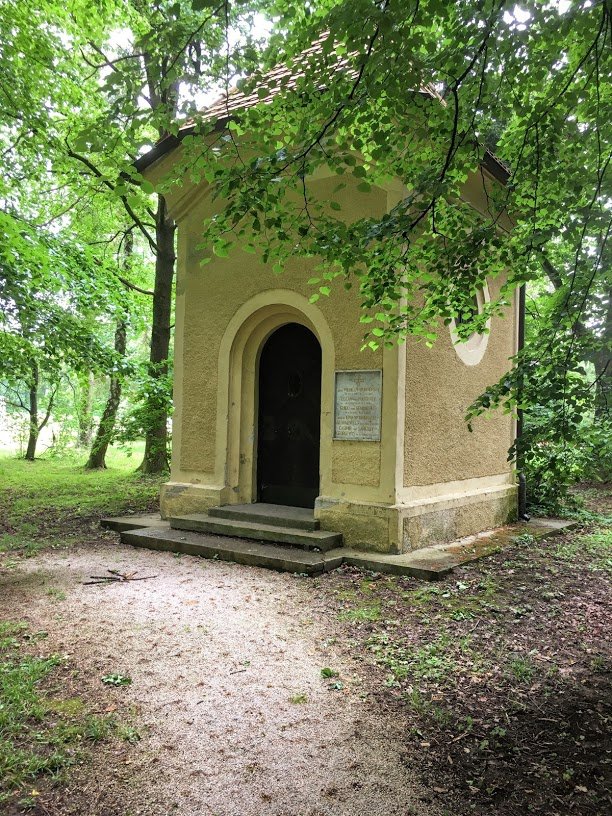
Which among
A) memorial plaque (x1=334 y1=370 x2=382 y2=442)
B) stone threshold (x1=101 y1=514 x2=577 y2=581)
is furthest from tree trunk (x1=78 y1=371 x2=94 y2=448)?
memorial plaque (x1=334 y1=370 x2=382 y2=442)

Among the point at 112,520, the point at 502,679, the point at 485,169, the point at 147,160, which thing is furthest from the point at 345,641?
the point at 147,160

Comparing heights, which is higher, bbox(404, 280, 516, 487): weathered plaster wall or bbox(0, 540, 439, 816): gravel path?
bbox(404, 280, 516, 487): weathered plaster wall

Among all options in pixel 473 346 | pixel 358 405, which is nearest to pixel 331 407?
pixel 358 405

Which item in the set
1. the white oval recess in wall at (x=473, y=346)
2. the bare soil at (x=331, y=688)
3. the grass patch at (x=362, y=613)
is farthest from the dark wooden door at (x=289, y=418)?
the grass patch at (x=362, y=613)

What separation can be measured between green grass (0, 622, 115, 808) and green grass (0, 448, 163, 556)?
368cm

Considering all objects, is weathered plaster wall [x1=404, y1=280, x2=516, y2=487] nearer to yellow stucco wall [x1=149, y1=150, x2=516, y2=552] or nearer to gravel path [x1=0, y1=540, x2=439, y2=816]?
yellow stucco wall [x1=149, y1=150, x2=516, y2=552]

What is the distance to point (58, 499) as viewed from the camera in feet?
36.6

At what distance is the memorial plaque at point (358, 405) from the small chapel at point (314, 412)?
0.01 meters

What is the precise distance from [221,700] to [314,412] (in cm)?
495

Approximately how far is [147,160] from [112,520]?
500 centimetres

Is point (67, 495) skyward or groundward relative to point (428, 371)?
groundward

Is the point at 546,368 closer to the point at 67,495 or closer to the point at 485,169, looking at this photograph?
the point at 485,169

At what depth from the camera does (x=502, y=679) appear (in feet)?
11.9

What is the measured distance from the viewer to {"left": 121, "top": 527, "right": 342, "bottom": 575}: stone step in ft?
19.5
